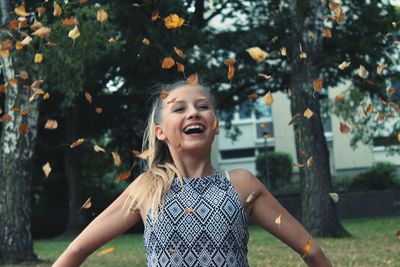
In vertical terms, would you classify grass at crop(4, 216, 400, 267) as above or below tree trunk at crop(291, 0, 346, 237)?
below

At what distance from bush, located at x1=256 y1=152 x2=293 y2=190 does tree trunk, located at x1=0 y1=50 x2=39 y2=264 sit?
27168 millimetres

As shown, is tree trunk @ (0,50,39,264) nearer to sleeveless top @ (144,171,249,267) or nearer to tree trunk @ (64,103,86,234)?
sleeveless top @ (144,171,249,267)

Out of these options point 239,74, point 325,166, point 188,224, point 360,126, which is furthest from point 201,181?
point 360,126

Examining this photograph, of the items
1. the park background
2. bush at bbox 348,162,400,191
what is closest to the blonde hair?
the park background

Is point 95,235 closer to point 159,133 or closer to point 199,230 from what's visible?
point 199,230

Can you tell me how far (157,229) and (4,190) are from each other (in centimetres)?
1001

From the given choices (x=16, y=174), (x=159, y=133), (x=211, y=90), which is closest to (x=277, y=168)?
(x=16, y=174)

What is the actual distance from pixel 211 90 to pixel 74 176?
61.1ft

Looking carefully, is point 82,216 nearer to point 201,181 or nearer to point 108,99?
point 108,99

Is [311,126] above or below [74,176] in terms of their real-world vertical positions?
above

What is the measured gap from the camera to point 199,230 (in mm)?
3486

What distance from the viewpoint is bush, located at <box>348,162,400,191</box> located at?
3428 centimetres

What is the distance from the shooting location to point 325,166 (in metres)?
16.8

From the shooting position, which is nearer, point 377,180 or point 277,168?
point 377,180
